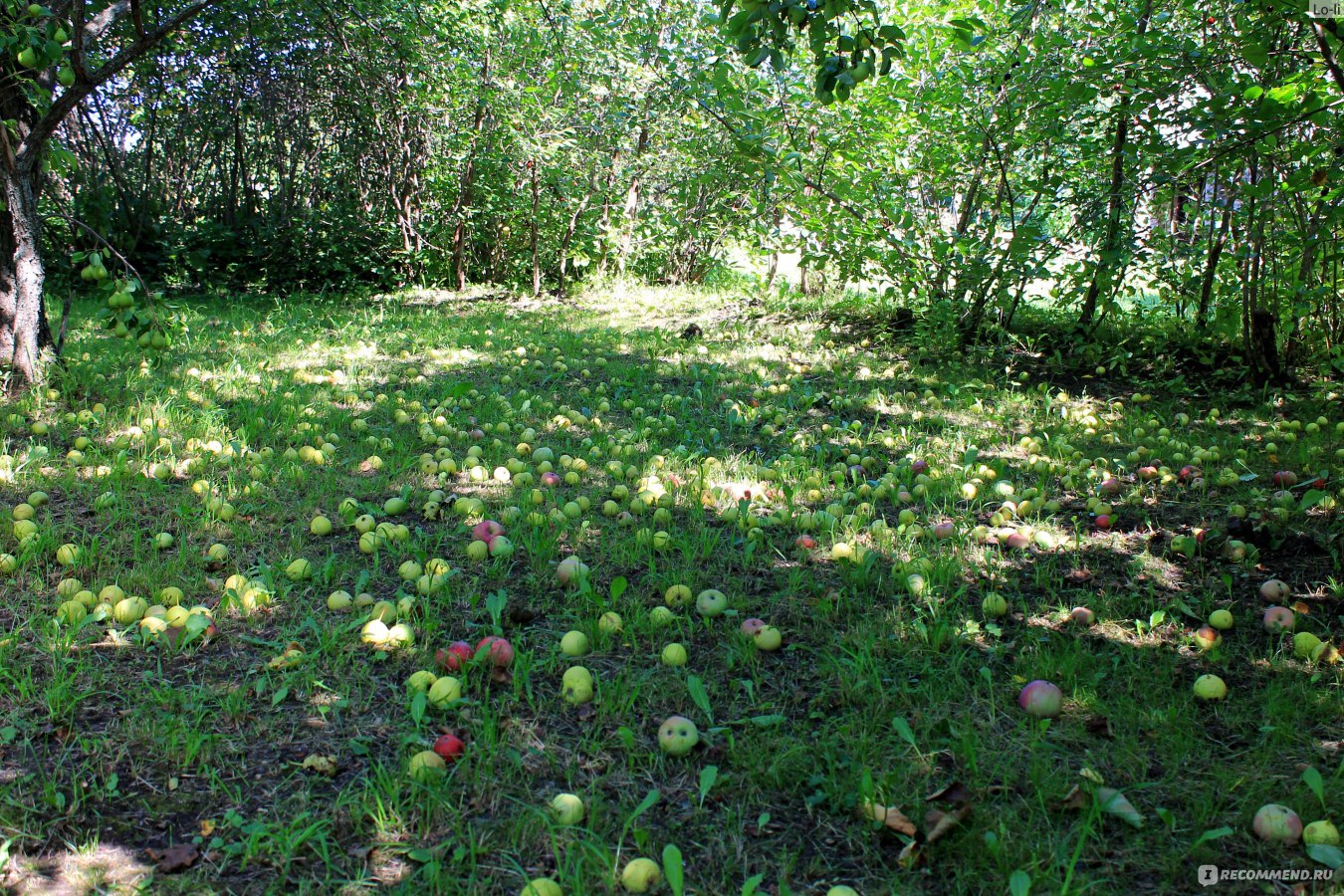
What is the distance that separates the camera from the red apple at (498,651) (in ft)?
7.74

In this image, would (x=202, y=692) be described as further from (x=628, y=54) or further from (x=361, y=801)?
(x=628, y=54)

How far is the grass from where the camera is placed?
5.74 feet

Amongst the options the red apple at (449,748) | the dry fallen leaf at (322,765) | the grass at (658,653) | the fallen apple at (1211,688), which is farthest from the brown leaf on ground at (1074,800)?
the dry fallen leaf at (322,765)

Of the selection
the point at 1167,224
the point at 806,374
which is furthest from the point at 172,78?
the point at 1167,224

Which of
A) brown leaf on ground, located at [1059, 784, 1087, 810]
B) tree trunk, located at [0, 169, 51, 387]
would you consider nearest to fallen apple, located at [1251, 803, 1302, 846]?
brown leaf on ground, located at [1059, 784, 1087, 810]

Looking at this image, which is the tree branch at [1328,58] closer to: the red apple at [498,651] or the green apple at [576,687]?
the green apple at [576,687]

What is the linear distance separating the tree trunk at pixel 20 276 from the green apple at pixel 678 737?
4.50m

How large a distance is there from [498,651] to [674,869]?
0.95 m

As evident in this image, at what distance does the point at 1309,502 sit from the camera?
3098mm

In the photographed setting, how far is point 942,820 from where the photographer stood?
1755 millimetres

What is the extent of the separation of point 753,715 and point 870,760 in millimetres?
333

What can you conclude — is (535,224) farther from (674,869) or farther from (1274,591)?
(674,869)

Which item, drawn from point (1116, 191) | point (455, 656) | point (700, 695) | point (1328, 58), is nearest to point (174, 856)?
point (455, 656)

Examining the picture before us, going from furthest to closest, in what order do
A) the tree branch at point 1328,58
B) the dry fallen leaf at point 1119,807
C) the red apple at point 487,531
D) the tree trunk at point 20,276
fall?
1. the tree trunk at point 20,276
2. the tree branch at point 1328,58
3. the red apple at point 487,531
4. the dry fallen leaf at point 1119,807
